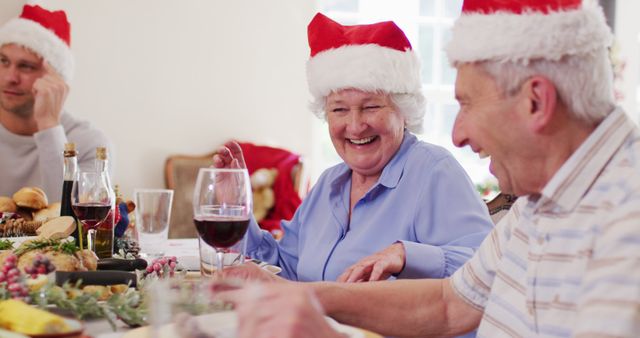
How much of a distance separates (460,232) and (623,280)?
2.94 feet

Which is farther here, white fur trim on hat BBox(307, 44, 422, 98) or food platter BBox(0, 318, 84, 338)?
white fur trim on hat BBox(307, 44, 422, 98)

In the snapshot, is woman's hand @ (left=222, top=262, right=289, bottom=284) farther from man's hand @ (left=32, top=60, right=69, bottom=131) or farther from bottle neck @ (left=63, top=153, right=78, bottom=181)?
man's hand @ (left=32, top=60, right=69, bottom=131)

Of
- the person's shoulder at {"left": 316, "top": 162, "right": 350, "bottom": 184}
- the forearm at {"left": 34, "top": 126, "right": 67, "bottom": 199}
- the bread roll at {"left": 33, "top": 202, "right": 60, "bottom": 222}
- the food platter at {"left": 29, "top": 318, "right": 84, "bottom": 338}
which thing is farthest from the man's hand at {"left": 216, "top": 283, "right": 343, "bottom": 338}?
the forearm at {"left": 34, "top": 126, "right": 67, "bottom": 199}

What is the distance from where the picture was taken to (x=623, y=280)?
0.91 meters

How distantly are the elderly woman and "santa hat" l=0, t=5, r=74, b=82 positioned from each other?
1.70m

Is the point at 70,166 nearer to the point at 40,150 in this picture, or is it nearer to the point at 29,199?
the point at 29,199

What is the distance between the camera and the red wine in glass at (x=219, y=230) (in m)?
1.29

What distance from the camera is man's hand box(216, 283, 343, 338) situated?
690 mm

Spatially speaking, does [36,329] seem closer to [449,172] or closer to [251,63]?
[449,172]

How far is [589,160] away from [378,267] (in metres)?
0.63

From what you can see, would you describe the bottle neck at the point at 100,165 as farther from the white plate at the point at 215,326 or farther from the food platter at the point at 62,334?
the white plate at the point at 215,326

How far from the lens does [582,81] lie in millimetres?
1070

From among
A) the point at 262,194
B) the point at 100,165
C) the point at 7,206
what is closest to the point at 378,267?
the point at 100,165

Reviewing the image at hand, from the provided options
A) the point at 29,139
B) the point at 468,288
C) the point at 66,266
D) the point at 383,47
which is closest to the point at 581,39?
the point at 468,288
